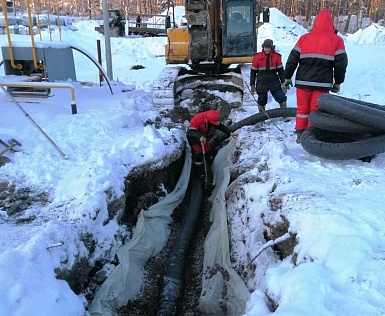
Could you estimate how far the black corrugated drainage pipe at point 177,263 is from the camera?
4.25 m

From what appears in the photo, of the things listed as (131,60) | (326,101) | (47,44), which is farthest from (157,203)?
(131,60)

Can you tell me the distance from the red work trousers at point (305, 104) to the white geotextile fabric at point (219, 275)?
1329 mm

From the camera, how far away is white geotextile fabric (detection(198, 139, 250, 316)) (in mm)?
3906

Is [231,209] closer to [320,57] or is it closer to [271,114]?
[320,57]

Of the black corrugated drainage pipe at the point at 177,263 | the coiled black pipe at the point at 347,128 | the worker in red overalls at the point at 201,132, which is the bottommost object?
the black corrugated drainage pipe at the point at 177,263

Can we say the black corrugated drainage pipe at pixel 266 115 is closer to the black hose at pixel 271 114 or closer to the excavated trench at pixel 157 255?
the black hose at pixel 271 114

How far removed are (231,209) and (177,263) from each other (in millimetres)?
962

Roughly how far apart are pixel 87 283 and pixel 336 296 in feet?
8.22

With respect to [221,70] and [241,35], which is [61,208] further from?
[221,70]

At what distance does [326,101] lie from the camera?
4.79 meters

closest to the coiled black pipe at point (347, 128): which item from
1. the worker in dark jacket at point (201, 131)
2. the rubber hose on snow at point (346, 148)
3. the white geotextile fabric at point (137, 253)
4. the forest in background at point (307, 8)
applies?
the rubber hose on snow at point (346, 148)

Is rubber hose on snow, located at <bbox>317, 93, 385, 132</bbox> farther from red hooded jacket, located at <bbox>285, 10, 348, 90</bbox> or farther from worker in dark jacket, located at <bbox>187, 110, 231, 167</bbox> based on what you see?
worker in dark jacket, located at <bbox>187, 110, 231, 167</bbox>

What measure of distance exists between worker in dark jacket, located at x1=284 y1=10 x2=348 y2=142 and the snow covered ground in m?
0.71

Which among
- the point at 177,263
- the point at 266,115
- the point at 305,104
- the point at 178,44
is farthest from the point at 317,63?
the point at 178,44
